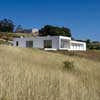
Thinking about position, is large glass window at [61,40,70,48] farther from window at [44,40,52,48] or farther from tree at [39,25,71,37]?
tree at [39,25,71,37]

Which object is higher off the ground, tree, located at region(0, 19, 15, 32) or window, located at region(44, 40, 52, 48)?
tree, located at region(0, 19, 15, 32)

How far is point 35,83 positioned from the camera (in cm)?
573

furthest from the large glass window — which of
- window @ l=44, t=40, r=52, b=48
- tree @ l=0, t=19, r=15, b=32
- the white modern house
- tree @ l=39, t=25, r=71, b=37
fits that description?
tree @ l=0, t=19, r=15, b=32

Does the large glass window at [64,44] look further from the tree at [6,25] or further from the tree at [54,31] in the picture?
the tree at [6,25]

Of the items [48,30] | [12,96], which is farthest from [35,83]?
[48,30]

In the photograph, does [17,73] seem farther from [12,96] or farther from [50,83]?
[12,96]

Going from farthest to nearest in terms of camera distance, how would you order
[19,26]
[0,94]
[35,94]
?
[19,26], [35,94], [0,94]

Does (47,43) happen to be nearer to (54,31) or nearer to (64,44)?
(64,44)

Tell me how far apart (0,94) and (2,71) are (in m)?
1.47

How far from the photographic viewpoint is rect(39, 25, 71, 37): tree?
9556 cm

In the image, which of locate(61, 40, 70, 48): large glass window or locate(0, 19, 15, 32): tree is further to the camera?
locate(0, 19, 15, 32): tree

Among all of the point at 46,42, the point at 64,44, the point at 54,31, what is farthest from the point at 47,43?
the point at 54,31

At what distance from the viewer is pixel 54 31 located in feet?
314

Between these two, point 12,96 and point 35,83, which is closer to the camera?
point 12,96
